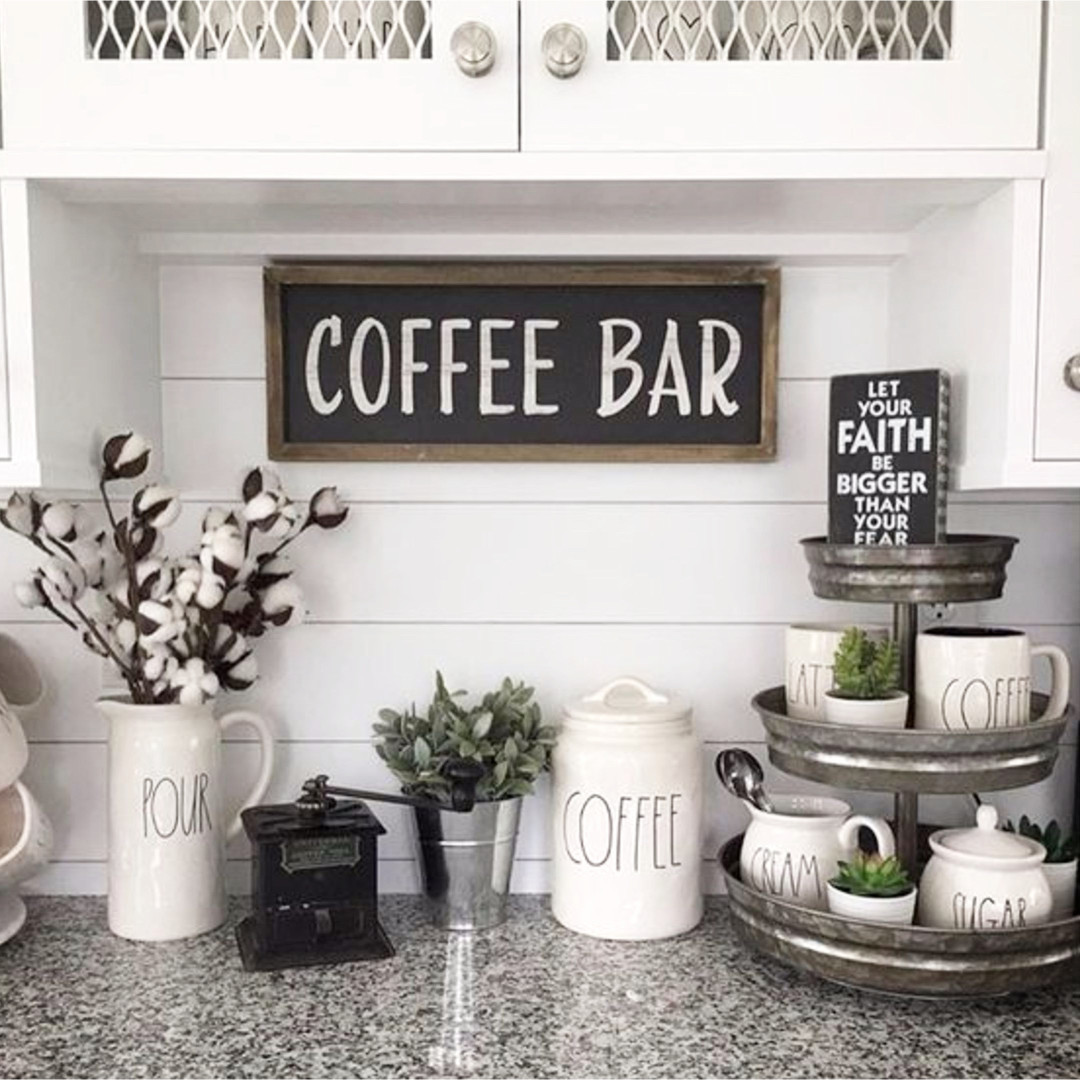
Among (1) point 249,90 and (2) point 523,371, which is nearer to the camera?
(1) point 249,90

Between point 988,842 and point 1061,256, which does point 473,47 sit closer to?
point 1061,256

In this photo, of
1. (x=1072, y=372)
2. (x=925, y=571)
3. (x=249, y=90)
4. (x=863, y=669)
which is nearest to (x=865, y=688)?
(x=863, y=669)

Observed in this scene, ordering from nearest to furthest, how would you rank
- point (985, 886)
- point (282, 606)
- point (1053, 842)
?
point (985, 886) → point (1053, 842) → point (282, 606)

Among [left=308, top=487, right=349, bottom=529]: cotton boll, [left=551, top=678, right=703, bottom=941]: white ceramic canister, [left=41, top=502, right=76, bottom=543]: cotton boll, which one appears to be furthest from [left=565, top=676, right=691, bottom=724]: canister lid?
[left=41, top=502, right=76, bottom=543]: cotton boll

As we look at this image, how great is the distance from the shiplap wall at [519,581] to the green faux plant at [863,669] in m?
0.24

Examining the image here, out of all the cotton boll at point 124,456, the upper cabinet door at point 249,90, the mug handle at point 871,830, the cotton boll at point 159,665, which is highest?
the upper cabinet door at point 249,90

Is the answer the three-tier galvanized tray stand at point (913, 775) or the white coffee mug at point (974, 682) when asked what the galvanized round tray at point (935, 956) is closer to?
the three-tier galvanized tray stand at point (913, 775)

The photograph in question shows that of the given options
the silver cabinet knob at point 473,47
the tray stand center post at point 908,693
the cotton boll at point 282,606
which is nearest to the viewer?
the silver cabinet knob at point 473,47

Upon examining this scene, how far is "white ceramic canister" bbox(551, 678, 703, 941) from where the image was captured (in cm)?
A: 120

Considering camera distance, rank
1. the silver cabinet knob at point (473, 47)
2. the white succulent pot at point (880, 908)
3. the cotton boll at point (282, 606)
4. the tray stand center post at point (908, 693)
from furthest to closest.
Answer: the cotton boll at point (282, 606), the tray stand center post at point (908, 693), the white succulent pot at point (880, 908), the silver cabinet knob at point (473, 47)

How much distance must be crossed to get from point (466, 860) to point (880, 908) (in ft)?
1.45

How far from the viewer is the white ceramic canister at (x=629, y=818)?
47.1 inches

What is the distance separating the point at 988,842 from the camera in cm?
108

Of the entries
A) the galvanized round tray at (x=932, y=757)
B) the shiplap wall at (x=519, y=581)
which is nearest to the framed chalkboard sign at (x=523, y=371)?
the shiplap wall at (x=519, y=581)
